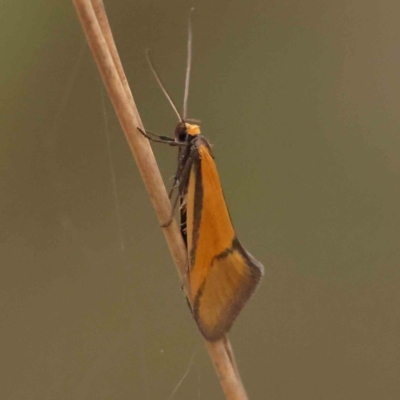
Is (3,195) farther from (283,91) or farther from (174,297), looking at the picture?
(283,91)

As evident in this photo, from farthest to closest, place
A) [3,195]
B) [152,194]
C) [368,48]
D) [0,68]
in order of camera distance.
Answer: [368,48]
[3,195]
[0,68]
[152,194]

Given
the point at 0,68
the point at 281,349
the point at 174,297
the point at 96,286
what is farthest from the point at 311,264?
the point at 0,68

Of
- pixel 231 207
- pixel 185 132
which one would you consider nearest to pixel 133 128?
pixel 185 132

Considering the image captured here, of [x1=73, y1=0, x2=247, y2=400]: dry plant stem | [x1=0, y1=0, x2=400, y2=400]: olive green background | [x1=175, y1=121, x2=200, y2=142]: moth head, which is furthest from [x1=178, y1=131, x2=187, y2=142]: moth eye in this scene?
[x1=0, y1=0, x2=400, y2=400]: olive green background

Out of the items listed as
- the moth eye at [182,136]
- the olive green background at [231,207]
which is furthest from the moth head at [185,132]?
the olive green background at [231,207]

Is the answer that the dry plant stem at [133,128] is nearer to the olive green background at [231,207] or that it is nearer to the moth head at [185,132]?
the moth head at [185,132]

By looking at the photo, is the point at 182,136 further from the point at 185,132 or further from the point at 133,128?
the point at 133,128
